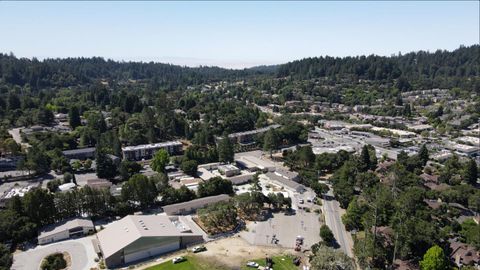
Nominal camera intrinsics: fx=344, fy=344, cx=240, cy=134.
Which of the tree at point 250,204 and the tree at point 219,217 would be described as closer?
the tree at point 219,217

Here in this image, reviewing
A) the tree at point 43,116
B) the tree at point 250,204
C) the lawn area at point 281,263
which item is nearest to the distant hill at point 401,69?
the tree at point 43,116

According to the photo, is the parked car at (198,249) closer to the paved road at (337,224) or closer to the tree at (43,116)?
the paved road at (337,224)

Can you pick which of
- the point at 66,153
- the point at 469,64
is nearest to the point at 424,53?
the point at 469,64

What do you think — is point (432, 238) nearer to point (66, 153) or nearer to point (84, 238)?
point (84, 238)

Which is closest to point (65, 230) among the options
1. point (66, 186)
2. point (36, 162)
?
point (66, 186)

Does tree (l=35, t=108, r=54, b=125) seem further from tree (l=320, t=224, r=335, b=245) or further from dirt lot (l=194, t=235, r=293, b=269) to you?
tree (l=320, t=224, r=335, b=245)

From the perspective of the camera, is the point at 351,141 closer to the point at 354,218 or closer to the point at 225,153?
the point at 225,153
